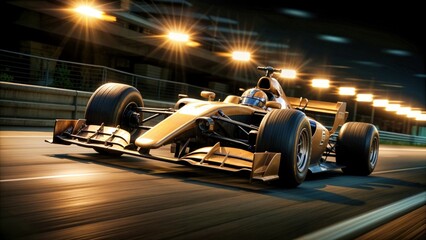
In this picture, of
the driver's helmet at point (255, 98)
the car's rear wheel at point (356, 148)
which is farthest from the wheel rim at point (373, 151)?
the driver's helmet at point (255, 98)

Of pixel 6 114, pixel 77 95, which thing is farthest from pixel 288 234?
pixel 77 95

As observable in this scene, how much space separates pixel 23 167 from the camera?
516cm

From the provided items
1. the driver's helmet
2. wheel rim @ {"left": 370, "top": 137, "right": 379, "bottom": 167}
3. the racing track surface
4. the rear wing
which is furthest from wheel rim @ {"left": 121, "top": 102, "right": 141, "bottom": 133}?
wheel rim @ {"left": 370, "top": 137, "right": 379, "bottom": 167}

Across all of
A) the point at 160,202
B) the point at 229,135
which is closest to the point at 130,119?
the point at 229,135

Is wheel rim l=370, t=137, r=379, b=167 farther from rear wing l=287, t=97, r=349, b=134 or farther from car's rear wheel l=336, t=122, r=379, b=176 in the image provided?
rear wing l=287, t=97, r=349, b=134

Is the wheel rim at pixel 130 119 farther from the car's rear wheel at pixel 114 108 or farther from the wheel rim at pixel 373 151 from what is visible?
the wheel rim at pixel 373 151

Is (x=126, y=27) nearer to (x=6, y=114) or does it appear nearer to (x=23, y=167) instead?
(x=6, y=114)

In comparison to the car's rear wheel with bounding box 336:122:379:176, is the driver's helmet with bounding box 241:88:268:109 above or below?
above

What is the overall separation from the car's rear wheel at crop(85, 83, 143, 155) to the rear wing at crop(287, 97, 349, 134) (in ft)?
10.7

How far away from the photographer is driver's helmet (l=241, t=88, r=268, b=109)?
732cm

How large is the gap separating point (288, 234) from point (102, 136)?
359cm

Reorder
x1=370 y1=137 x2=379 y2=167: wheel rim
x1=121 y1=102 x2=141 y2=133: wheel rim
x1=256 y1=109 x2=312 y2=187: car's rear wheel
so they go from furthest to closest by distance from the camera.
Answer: x1=370 y1=137 x2=379 y2=167: wheel rim < x1=121 y1=102 x2=141 y2=133: wheel rim < x1=256 y1=109 x2=312 y2=187: car's rear wheel

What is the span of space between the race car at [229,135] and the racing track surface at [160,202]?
0.80 ft

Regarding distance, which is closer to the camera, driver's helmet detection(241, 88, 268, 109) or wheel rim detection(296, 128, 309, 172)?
wheel rim detection(296, 128, 309, 172)
